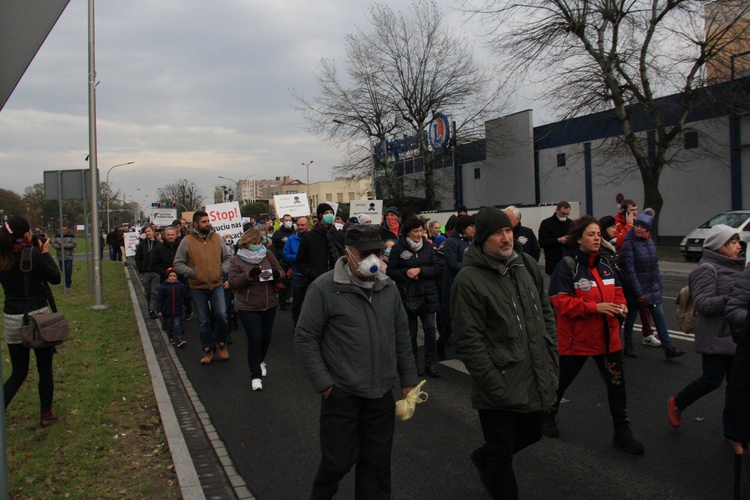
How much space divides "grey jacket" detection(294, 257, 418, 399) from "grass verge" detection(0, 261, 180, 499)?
173 centimetres

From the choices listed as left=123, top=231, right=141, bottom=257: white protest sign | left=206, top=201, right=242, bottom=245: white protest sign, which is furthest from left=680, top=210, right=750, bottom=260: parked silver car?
left=123, top=231, right=141, bottom=257: white protest sign

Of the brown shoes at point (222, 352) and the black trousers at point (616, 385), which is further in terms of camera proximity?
the brown shoes at point (222, 352)

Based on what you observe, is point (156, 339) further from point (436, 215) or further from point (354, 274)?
point (436, 215)

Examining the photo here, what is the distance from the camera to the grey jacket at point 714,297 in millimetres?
4617

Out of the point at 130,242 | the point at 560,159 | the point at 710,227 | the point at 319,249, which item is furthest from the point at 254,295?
the point at 560,159

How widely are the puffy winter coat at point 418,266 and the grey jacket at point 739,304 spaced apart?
152 inches

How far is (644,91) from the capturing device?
24422 millimetres

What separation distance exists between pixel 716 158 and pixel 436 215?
15283mm

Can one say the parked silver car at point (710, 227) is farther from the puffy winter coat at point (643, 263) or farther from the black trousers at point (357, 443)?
the black trousers at point (357, 443)

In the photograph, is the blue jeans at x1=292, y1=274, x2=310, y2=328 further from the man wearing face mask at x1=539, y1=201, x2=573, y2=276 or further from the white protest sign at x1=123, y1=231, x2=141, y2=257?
the white protest sign at x1=123, y1=231, x2=141, y2=257

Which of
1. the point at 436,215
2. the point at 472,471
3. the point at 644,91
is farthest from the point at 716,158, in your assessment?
the point at 472,471

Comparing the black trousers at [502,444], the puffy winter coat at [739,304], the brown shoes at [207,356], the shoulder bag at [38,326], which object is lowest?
the brown shoes at [207,356]

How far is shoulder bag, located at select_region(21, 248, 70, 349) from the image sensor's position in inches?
208

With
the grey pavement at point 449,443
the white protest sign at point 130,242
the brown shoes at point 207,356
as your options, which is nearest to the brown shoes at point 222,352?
the brown shoes at point 207,356
